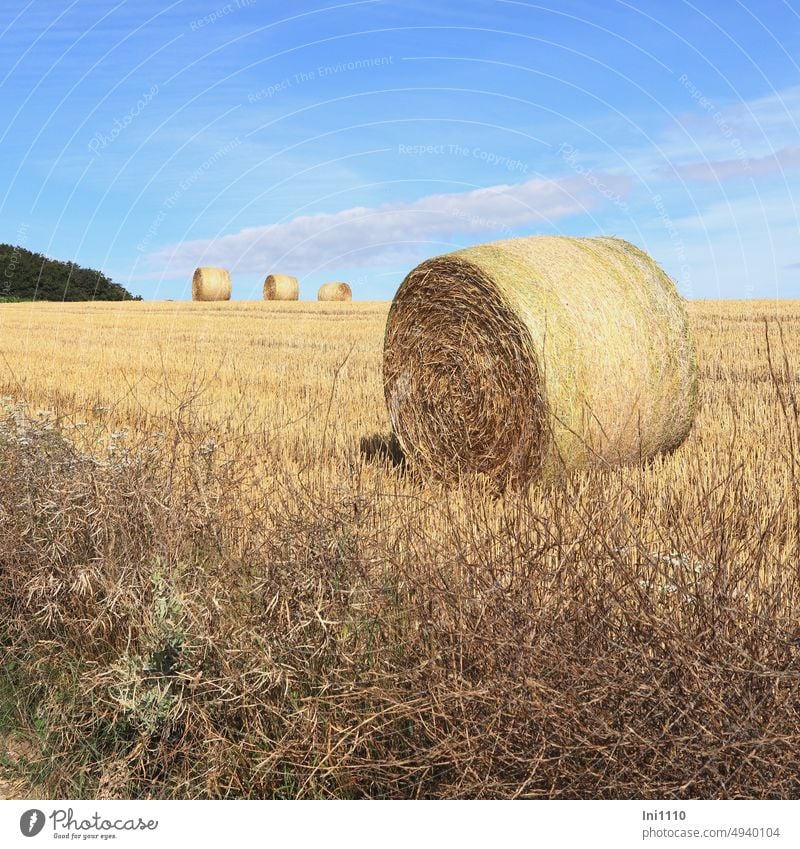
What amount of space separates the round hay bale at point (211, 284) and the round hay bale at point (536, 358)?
36655 mm

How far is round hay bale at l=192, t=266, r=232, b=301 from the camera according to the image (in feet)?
141

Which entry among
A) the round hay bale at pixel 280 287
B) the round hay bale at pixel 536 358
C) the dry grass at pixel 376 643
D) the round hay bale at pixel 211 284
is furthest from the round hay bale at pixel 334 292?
the dry grass at pixel 376 643

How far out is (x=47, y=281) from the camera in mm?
64250

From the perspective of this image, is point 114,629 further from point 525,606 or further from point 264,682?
point 525,606

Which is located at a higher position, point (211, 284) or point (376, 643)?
point (211, 284)

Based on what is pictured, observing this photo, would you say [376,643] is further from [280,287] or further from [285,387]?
[280,287]

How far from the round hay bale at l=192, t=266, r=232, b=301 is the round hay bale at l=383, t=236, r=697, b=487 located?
36.7 m

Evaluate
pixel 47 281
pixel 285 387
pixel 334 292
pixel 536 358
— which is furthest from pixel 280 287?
pixel 536 358

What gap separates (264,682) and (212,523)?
113cm

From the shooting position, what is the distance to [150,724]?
3514mm

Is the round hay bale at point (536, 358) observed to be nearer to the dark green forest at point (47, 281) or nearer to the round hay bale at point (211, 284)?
the round hay bale at point (211, 284)

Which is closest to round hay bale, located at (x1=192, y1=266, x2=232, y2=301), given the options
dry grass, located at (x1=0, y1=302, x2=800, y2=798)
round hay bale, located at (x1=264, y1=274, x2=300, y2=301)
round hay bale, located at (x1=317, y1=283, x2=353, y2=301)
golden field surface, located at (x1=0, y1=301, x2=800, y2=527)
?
round hay bale, located at (x1=264, y1=274, x2=300, y2=301)

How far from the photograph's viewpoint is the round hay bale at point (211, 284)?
4300 centimetres

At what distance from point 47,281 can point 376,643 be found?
66577 millimetres
